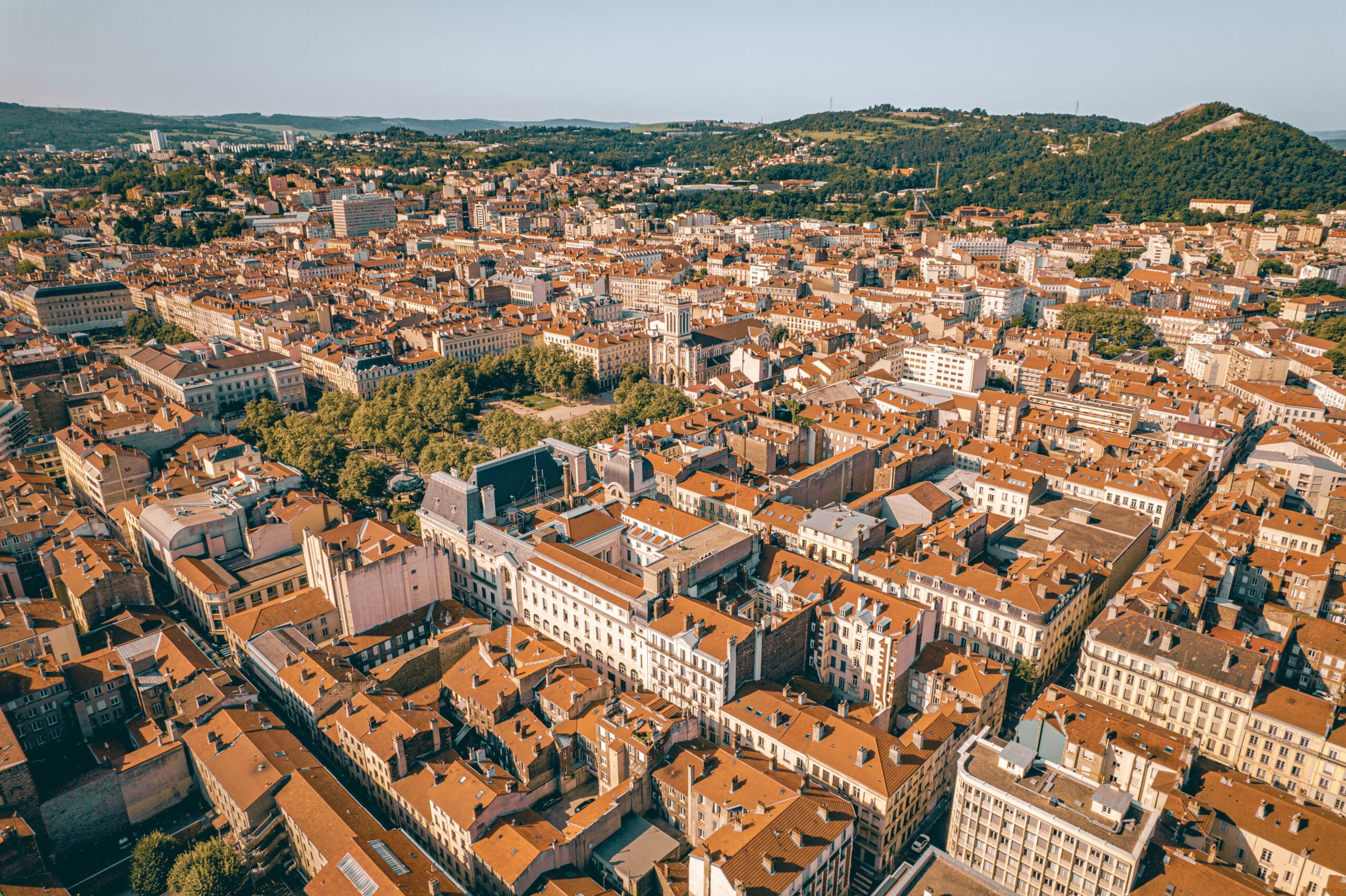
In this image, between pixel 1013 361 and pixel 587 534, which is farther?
pixel 1013 361

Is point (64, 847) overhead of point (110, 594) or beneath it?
beneath

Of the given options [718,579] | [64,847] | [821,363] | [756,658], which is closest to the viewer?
[64,847]

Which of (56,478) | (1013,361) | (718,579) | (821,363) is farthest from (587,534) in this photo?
(1013,361)

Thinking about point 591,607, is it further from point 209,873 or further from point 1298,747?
point 1298,747

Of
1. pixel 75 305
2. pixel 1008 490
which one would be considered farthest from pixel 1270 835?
pixel 75 305

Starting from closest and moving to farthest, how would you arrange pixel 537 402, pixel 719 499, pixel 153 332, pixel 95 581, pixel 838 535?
pixel 95 581
pixel 838 535
pixel 719 499
pixel 537 402
pixel 153 332

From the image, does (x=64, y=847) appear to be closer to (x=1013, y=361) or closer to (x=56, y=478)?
(x=56, y=478)
